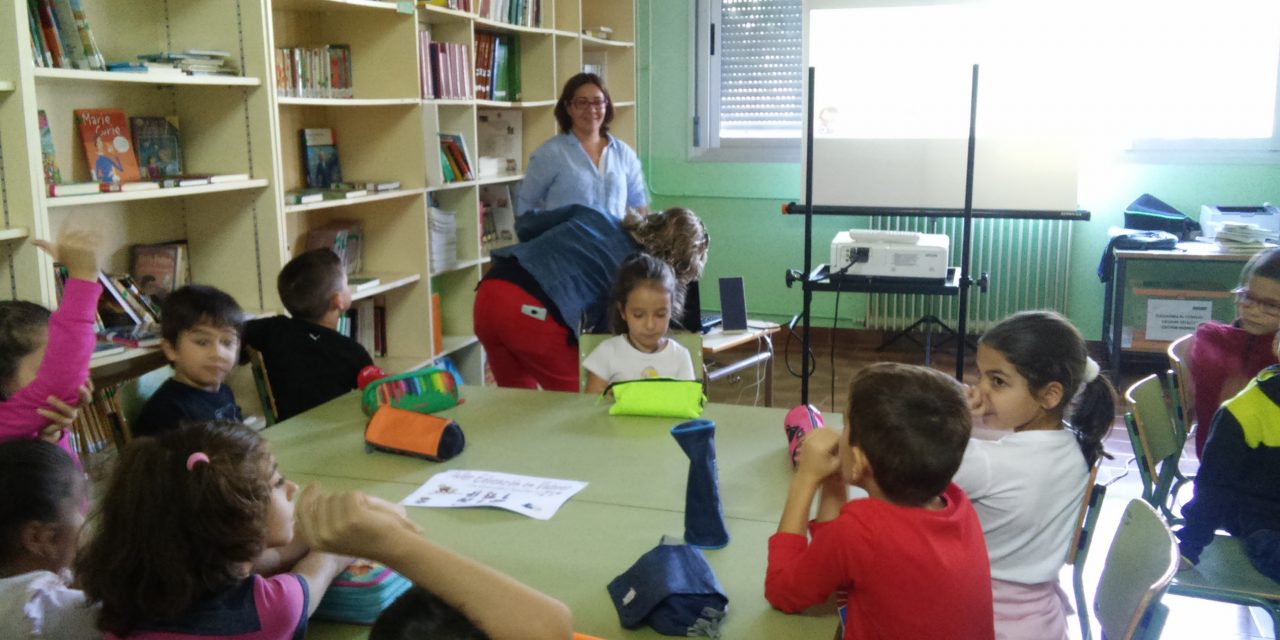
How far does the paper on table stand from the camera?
5.90 ft

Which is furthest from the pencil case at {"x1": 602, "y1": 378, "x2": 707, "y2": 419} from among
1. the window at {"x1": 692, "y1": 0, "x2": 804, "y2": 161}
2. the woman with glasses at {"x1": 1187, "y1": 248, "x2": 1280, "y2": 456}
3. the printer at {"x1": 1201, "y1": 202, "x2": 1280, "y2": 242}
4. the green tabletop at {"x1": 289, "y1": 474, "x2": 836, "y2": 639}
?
the window at {"x1": 692, "y1": 0, "x2": 804, "y2": 161}

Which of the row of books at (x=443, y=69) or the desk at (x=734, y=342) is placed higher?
the row of books at (x=443, y=69)

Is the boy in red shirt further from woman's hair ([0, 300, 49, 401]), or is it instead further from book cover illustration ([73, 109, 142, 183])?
book cover illustration ([73, 109, 142, 183])

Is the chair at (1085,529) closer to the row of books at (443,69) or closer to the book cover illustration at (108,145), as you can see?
the book cover illustration at (108,145)

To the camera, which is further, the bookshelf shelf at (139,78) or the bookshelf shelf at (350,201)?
the bookshelf shelf at (350,201)

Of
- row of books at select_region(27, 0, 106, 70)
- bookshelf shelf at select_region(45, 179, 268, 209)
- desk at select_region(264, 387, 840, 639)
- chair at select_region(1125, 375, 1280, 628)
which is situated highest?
row of books at select_region(27, 0, 106, 70)

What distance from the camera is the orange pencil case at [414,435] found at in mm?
2047

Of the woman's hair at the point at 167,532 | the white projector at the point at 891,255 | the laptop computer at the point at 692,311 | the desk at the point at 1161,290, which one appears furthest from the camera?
the desk at the point at 1161,290

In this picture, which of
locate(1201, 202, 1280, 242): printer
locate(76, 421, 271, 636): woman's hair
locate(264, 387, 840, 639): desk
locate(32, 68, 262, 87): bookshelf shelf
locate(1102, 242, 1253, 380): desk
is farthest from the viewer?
locate(1201, 202, 1280, 242): printer

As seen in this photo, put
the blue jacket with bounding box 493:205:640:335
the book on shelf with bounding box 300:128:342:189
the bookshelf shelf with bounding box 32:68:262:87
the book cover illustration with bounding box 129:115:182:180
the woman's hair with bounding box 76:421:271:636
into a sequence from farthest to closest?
the book on shelf with bounding box 300:128:342:189 → the blue jacket with bounding box 493:205:640:335 → the book cover illustration with bounding box 129:115:182:180 → the bookshelf shelf with bounding box 32:68:262:87 → the woman's hair with bounding box 76:421:271:636

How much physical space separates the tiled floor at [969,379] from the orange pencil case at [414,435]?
5.57 ft

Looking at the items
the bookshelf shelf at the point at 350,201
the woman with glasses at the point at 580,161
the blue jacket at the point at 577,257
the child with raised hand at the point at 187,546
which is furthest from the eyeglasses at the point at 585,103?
the child with raised hand at the point at 187,546

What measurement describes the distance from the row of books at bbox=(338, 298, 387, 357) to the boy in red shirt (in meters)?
2.82

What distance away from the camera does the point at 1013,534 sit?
171 cm
